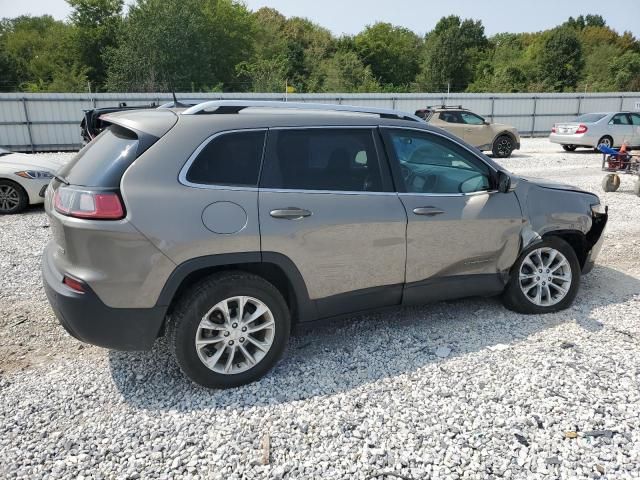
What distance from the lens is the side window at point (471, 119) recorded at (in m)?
16.6

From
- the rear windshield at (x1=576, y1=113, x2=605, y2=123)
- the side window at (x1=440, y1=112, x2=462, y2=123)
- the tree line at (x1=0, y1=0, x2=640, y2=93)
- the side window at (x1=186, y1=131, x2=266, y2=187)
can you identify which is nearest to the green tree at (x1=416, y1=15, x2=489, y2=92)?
the tree line at (x1=0, y1=0, x2=640, y2=93)

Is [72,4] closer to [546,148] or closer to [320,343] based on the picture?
[546,148]

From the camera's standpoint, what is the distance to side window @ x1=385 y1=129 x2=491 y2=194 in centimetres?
372

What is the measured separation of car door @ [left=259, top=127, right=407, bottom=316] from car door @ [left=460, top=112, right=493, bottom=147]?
45.7 ft

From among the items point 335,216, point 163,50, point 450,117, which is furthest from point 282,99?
point 163,50

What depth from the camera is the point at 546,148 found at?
2003 centimetres

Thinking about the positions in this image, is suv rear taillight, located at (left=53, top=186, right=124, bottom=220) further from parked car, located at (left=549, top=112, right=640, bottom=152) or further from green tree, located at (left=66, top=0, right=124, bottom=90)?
green tree, located at (left=66, top=0, right=124, bottom=90)

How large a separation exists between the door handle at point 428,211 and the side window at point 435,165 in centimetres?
15

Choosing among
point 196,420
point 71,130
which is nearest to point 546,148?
point 71,130

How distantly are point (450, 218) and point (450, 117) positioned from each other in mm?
13842

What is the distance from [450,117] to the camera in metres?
16.6

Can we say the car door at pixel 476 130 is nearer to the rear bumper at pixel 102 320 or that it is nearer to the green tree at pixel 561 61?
the rear bumper at pixel 102 320

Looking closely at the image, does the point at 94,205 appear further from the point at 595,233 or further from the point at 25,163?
the point at 25,163

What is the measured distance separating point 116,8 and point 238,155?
5211 cm
